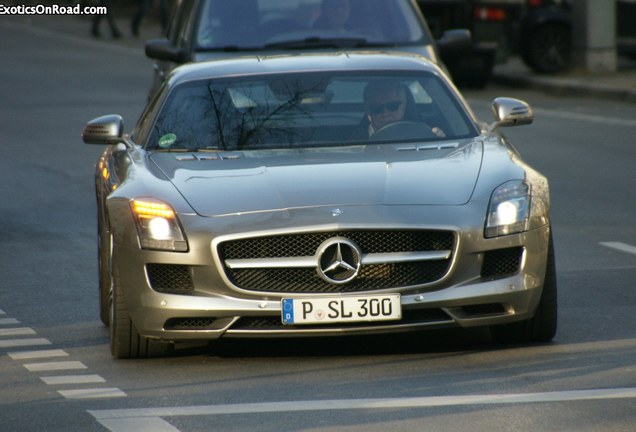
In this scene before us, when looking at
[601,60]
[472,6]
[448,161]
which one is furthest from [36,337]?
[601,60]

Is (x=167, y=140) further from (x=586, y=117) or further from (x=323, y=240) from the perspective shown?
(x=586, y=117)

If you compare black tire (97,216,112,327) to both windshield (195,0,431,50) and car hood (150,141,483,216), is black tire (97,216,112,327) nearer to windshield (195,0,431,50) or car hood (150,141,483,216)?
car hood (150,141,483,216)

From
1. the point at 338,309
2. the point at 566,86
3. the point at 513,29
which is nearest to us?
the point at 338,309

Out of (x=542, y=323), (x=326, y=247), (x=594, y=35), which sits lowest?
(x=594, y=35)

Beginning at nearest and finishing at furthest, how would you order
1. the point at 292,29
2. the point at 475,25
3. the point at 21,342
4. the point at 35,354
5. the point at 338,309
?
the point at 338,309 < the point at 35,354 < the point at 21,342 < the point at 292,29 < the point at 475,25

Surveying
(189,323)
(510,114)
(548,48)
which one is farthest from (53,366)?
(548,48)

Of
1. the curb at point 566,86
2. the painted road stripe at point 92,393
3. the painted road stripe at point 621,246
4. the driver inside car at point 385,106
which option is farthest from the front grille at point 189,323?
the curb at point 566,86

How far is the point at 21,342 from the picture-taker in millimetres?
8461

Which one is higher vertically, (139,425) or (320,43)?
(139,425)

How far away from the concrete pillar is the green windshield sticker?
54.7 ft

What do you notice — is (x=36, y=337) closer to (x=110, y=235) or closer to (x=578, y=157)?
(x=110, y=235)

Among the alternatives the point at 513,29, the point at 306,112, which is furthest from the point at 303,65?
the point at 513,29

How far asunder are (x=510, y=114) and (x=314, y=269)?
2.05m

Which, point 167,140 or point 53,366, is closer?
point 53,366
